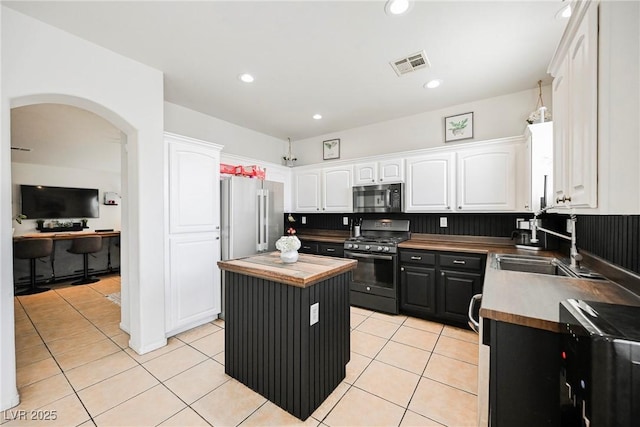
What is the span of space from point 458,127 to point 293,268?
121 inches

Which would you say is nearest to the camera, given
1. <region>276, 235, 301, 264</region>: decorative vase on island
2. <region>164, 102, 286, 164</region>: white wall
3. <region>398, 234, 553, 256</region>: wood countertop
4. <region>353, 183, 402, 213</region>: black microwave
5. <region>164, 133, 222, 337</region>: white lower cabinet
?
<region>276, 235, 301, 264</region>: decorative vase on island

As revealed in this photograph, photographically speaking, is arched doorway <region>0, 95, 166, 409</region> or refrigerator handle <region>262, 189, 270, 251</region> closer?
arched doorway <region>0, 95, 166, 409</region>

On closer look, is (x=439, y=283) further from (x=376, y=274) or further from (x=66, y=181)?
(x=66, y=181)

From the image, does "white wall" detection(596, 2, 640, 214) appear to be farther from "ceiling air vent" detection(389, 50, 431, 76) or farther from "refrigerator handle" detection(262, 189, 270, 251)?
"refrigerator handle" detection(262, 189, 270, 251)

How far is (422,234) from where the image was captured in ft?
12.3

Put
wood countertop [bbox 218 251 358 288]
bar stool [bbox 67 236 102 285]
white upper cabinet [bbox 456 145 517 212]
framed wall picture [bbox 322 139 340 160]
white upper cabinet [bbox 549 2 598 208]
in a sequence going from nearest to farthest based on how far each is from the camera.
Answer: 1. white upper cabinet [bbox 549 2 598 208]
2. wood countertop [bbox 218 251 358 288]
3. white upper cabinet [bbox 456 145 517 212]
4. framed wall picture [bbox 322 139 340 160]
5. bar stool [bbox 67 236 102 285]

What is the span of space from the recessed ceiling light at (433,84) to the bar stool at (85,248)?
6.22 m

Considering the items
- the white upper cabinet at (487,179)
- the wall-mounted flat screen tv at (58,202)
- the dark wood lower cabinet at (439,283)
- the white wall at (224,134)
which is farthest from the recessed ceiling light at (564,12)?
the wall-mounted flat screen tv at (58,202)

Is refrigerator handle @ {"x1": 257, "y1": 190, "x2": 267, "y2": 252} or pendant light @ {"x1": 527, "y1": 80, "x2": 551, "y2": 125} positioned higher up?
pendant light @ {"x1": 527, "y1": 80, "x2": 551, "y2": 125}

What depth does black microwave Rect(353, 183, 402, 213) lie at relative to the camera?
11.7ft

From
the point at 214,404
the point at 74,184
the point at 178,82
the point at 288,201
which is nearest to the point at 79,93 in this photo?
the point at 178,82

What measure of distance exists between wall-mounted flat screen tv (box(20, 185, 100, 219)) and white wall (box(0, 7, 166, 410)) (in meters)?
4.57

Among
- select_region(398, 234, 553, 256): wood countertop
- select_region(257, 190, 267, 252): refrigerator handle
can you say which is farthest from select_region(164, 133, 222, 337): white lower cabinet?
select_region(398, 234, 553, 256): wood countertop

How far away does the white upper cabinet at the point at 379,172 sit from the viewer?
11.8 feet
